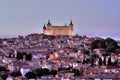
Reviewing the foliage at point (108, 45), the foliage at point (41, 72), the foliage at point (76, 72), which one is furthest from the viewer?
the foliage at point (108, 45)

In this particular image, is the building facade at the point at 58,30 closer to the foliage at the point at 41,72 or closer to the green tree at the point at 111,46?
the green tree at the point at 111,46

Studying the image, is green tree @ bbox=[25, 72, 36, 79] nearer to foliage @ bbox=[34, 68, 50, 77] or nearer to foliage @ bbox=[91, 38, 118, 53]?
foliage @ bbox=[34, 68, 50, 77]

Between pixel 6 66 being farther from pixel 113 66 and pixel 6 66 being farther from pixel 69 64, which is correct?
pixel 113 66

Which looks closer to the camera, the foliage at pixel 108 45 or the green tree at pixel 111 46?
the green tree at pixel 111 46

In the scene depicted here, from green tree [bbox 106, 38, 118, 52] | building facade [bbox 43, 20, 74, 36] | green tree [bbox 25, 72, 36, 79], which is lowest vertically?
green tree [bbox 25, 72, 36, 79]

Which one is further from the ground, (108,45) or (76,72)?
(108,45)

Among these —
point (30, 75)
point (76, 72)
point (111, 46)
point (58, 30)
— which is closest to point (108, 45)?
point (111, 46)

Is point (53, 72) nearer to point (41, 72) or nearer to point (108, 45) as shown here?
point (41, 72)

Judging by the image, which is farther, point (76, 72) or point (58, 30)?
point (58, 30)

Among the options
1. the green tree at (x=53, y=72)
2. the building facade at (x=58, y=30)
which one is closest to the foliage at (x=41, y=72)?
the green tree at (x=53, y=72)

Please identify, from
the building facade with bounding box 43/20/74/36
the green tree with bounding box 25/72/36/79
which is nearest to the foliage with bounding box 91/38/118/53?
the green tree with bounding box 25/72/36/79

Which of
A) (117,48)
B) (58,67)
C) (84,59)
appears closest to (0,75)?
(58,67)
